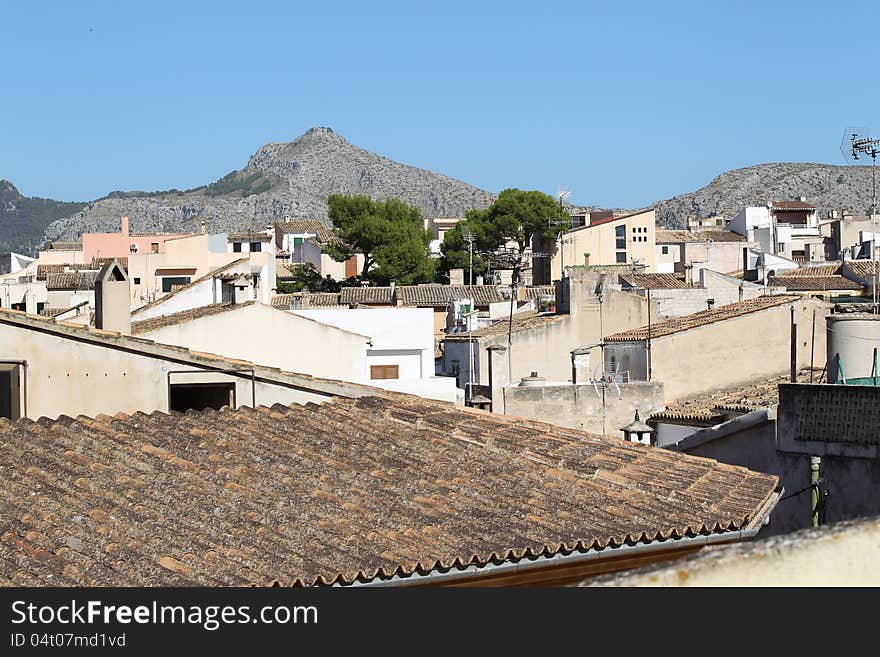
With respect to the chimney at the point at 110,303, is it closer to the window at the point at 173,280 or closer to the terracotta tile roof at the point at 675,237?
the window at the point at 173,280

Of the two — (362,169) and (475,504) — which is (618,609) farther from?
(362,169)

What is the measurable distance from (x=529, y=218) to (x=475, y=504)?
65.4 meters

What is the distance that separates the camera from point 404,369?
2542 centimetres

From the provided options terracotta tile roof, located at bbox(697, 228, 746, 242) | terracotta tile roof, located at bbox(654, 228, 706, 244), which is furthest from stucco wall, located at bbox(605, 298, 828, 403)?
terracotta tile roof, located at bbox(697, 228, 746, 242)

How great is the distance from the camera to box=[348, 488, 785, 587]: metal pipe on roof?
7.12 meters

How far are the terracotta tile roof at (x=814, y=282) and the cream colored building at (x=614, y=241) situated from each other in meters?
18.7

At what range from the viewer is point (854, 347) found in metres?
16.6

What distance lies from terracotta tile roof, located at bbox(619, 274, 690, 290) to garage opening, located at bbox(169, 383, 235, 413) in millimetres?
32655

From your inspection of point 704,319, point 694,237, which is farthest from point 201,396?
point 694,237

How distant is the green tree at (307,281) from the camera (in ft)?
219

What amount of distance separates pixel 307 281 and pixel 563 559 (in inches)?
2438

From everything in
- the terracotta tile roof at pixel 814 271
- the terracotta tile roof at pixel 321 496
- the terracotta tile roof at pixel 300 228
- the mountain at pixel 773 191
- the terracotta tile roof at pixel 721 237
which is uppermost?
the mountain at pixel 773 191

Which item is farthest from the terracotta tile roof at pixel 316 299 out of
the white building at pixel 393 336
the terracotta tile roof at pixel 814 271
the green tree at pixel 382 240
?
the white building at pixel 393 336

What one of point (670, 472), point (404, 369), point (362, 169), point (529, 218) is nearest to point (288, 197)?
point (362, 169)
